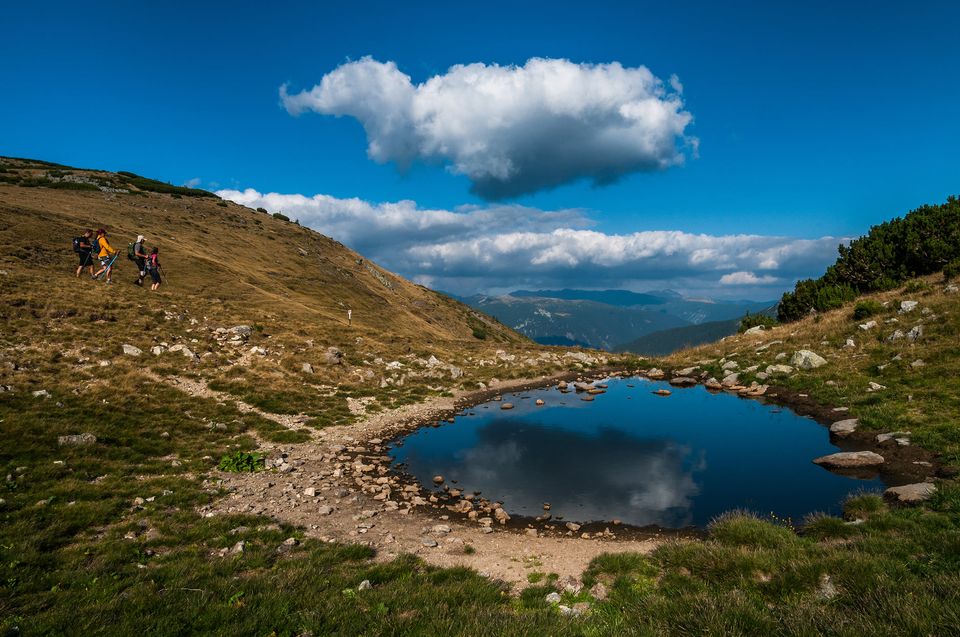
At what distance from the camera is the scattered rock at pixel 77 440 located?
1551cm

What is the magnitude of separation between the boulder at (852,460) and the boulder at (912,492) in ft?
11.0

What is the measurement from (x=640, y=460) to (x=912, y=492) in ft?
32.7

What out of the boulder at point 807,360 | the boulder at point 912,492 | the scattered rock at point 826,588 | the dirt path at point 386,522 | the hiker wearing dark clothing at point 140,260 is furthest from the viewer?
the hiker wearing dark clothing at point 140,260

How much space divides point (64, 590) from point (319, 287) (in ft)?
194

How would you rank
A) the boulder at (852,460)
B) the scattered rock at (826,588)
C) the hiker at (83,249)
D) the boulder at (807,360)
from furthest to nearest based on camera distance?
Result: 1. the hiker at (83,249)
2. the boulder at (807,360)
3. the boulder at (852,460)
4. the scattered rock at (826,588)

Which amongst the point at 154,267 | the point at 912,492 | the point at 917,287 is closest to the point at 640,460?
the point at 912,492

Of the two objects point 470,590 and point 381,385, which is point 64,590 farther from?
→ point 381,385

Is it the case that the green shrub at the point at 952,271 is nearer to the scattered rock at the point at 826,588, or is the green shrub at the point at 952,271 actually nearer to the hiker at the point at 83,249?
the scattered rock at the point at 826,588

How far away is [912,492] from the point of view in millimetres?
13203

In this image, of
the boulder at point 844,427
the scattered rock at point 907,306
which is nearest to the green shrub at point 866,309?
the scattered rock at point 907,306

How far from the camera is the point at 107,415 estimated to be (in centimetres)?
1838

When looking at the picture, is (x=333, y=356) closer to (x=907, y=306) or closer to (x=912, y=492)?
(x=912, y=492)

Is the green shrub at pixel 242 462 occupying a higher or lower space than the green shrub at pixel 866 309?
lower

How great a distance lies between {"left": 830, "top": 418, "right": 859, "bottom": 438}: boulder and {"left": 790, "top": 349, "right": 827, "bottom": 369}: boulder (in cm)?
1095
